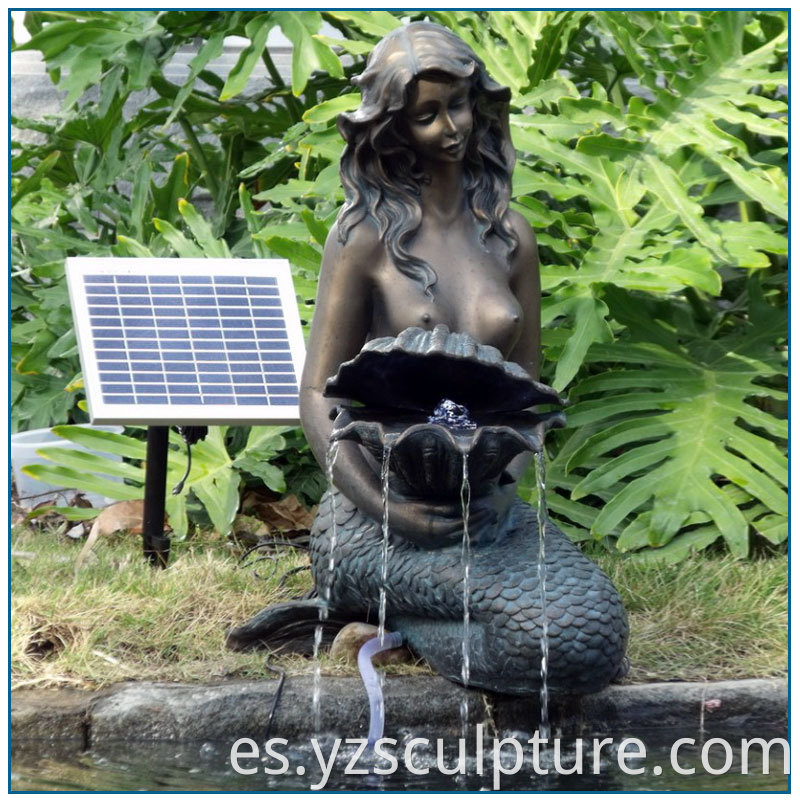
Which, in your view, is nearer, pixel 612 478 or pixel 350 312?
pixel 350 312

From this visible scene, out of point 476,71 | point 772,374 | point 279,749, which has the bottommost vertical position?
point 279,749

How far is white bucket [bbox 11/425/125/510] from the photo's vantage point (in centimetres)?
641

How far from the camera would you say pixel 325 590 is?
13.9 feet

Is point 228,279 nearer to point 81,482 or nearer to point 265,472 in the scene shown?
point 265,472

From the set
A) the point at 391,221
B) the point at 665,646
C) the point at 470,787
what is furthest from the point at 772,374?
the point at 470,787

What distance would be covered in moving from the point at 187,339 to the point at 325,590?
1.17 meters

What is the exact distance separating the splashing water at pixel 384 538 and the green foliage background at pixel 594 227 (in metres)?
1.23

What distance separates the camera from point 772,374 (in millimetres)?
5676

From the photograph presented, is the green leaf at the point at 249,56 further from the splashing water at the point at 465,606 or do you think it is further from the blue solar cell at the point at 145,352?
the splashing water at the point at 465,606

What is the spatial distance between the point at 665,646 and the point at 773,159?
262 cm

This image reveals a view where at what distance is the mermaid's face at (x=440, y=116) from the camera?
3749 millimetres

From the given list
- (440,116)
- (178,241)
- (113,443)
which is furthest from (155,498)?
(440,116)

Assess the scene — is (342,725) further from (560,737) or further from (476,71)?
(476,71)

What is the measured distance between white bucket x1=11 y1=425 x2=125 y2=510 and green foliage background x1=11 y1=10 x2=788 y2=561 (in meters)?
0.21
